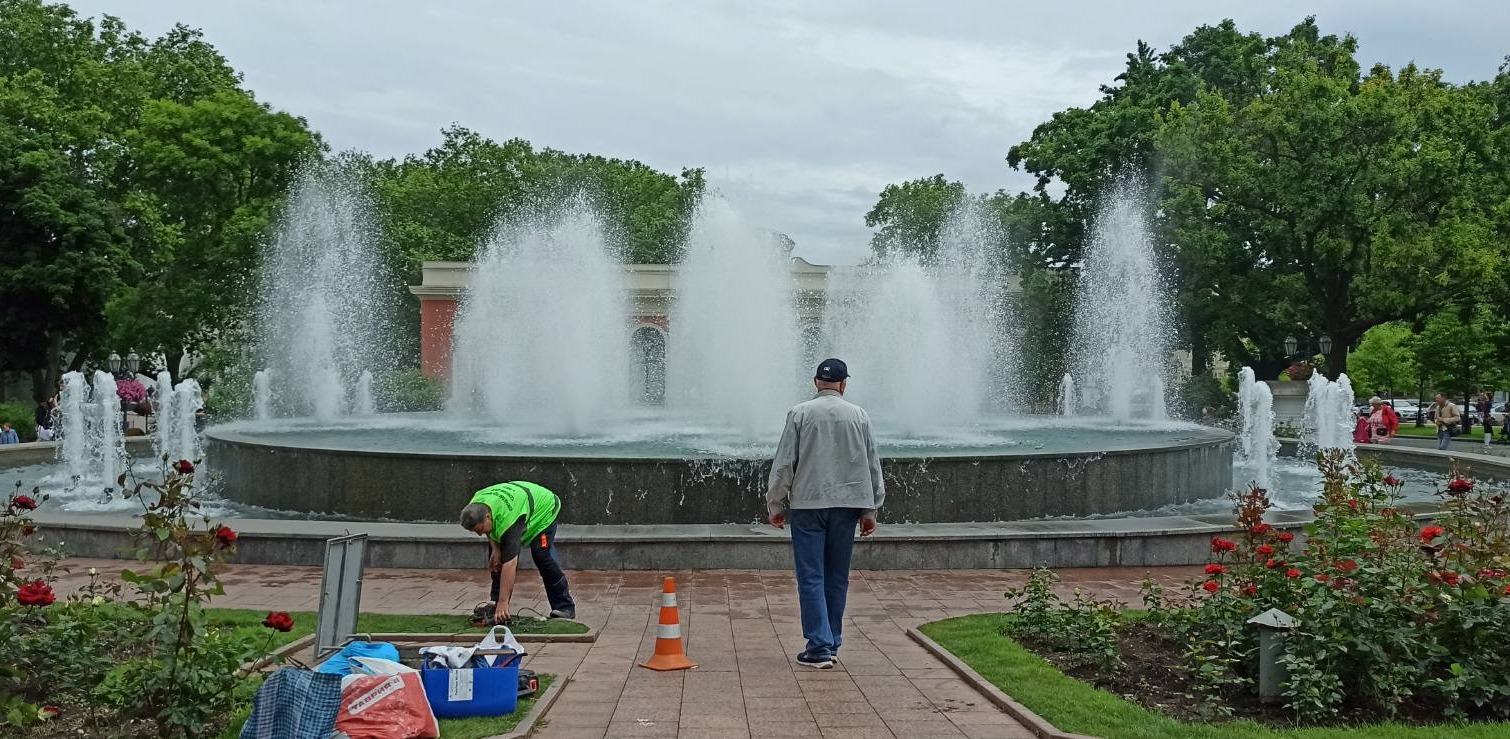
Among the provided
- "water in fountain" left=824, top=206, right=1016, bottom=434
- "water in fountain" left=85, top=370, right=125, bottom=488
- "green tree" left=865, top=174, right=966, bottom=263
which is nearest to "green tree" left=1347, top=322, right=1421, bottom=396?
"green tree" left=865, top=174, right=966, bottom=263

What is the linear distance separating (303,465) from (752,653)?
790 centimetres

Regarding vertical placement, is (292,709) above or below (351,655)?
below

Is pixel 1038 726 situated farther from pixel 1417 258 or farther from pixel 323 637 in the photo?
pixel 1417 258

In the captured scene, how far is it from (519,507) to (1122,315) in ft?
106

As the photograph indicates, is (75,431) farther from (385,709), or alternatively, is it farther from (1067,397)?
(1067,397)

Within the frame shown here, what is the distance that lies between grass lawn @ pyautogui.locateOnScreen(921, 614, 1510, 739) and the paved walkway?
197 mm

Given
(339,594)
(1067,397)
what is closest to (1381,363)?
(1067,397)

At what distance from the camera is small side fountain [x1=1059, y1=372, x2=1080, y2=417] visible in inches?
1494

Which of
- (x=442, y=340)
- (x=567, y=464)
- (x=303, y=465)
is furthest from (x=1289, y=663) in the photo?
(x=442, y=340)

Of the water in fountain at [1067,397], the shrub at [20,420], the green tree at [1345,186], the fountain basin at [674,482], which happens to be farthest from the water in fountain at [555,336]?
the green tree at [1345,186]

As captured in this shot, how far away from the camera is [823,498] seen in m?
7.13

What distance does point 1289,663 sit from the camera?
19.5 feet

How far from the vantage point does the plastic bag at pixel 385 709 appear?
5.20m

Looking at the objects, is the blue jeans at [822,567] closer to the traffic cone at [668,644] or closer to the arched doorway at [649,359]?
the traffic cone at [668,644]
